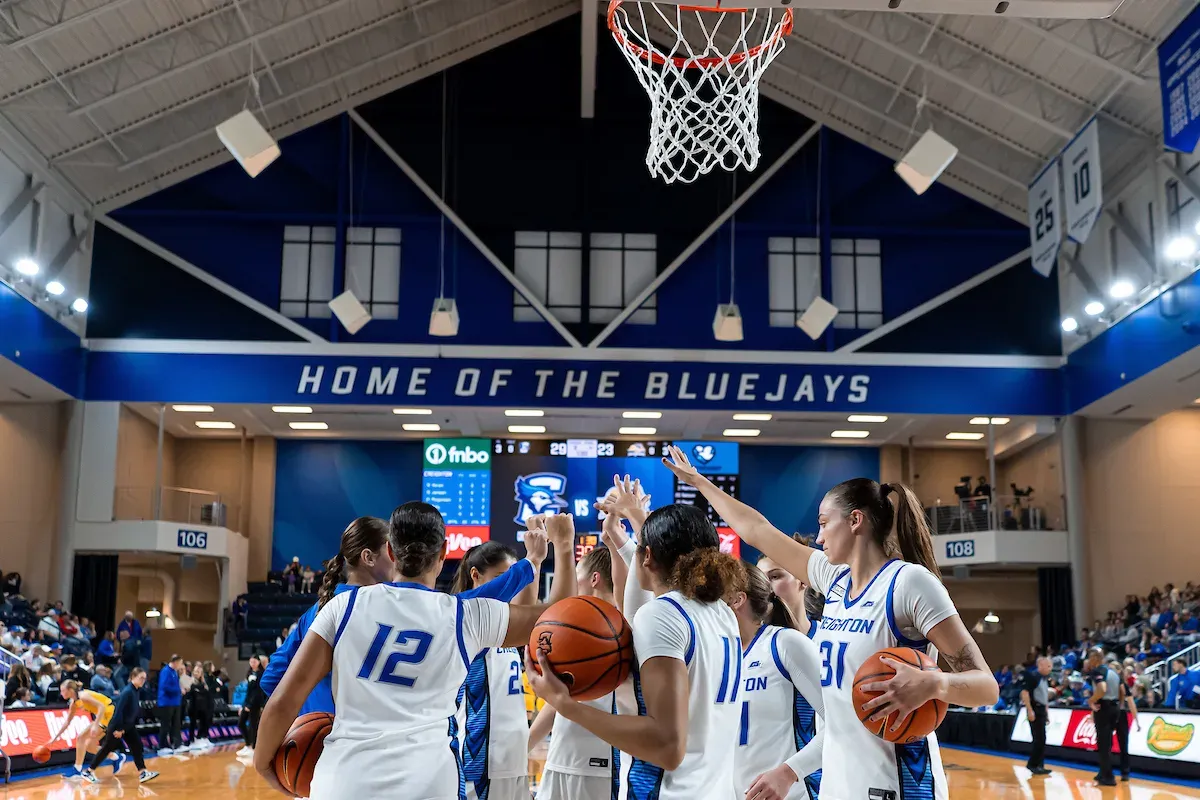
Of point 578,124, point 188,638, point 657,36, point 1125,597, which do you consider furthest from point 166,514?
point 1125,597

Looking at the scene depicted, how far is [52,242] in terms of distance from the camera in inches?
933

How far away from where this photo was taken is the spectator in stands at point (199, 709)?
20.2 m

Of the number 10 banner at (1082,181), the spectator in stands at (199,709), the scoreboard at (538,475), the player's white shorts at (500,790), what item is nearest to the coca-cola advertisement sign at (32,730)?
the spectator in stands at (199,709)

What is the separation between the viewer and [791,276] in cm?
2673

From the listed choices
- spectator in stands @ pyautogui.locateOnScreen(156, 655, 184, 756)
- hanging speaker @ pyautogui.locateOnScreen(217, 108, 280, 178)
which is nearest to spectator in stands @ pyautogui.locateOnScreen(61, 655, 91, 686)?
spectator in stands @ pyautogui.locateOnScreen(156, 655, 184, 756)

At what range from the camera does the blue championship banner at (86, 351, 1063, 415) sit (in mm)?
25188

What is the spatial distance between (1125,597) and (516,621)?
2455cm

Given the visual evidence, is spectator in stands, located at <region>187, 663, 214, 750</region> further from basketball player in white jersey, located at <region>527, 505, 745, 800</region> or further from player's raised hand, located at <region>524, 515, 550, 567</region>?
basketball player in white jersey, located at <region>527, 505, 745, 800</region>

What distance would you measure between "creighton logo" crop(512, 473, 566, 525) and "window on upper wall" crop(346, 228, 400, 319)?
462cm

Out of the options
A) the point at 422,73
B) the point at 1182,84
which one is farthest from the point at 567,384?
the point at 1182,84

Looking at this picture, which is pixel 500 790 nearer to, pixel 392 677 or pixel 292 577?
pixel 392 677

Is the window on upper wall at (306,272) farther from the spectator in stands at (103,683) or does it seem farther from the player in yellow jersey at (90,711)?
the player in yellow jersey at (90,711)

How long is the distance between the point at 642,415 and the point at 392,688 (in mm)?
22516

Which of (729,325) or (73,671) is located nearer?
(73,671)
